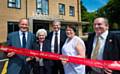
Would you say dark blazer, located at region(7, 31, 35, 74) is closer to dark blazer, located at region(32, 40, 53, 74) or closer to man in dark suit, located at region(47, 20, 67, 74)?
dark blazer, located at region(32, 40, 53, 74)

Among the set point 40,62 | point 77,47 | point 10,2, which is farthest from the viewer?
point 10,2

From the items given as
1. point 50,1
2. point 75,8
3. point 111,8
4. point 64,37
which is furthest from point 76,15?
point 64,37

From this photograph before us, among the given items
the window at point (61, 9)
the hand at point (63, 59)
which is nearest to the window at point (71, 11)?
the window at point (61, 9)

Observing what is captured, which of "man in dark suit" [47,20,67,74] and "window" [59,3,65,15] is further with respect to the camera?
"window" [59,3,65,15]

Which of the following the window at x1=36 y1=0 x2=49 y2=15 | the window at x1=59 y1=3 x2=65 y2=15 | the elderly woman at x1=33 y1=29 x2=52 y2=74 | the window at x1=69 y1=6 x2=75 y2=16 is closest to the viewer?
the elderly woman at x1=33 y1=29 x2=52 y2=74

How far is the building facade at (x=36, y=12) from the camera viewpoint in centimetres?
3497

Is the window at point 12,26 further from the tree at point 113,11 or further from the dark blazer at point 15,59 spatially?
the tree at point 113,11

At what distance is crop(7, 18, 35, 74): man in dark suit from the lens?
288 inches

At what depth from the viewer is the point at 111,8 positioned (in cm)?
6850

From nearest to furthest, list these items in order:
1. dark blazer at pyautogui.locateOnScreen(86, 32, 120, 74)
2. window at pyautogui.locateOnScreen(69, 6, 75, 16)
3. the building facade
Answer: dark blazer at pyautogui.locateOnScreen(86, 32, 120, 74)
the building facade
window at pyautogui.locateOnScreen(69, 6, 75, 16)

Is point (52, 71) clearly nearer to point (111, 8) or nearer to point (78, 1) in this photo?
point (78, 1)

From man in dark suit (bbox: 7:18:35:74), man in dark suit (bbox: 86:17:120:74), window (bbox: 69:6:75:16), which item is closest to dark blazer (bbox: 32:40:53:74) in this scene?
man in dark suit (bbox: 7:18:35:74)

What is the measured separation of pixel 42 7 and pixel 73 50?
113 feet

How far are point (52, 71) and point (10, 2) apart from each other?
2876cm
